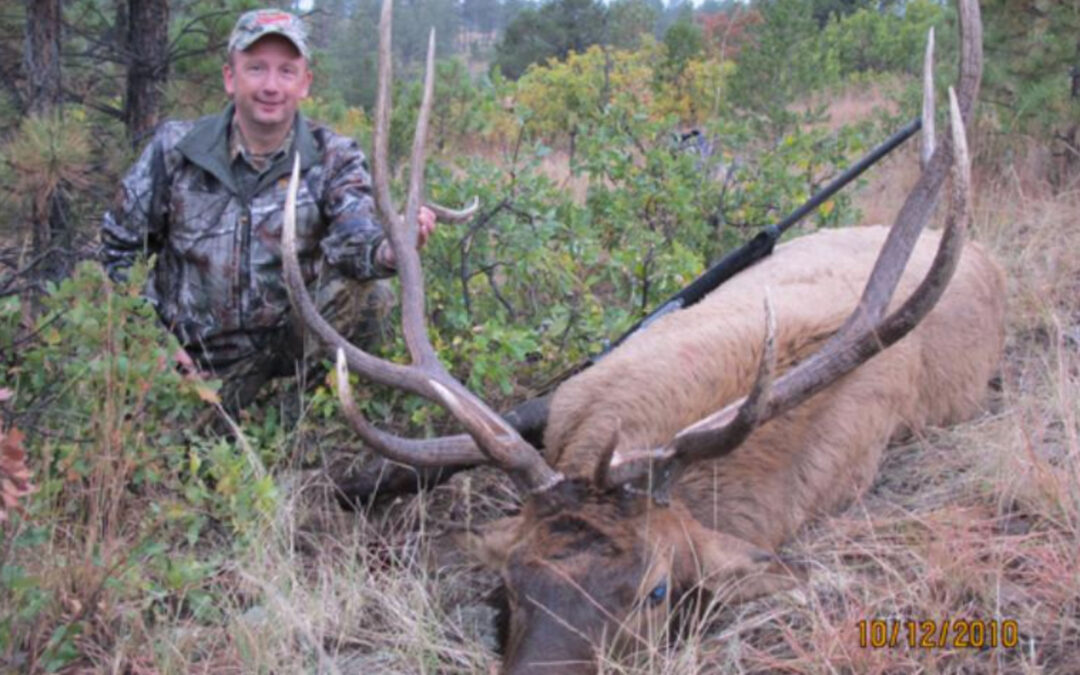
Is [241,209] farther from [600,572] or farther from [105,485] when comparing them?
[600,572]

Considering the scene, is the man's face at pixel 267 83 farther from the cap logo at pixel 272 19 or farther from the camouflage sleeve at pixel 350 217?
the camouflage sleeve at pixel 350 217

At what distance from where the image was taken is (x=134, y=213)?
4730 millimetres

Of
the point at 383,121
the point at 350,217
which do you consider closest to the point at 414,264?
the point at 383,121

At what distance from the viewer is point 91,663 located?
312cm

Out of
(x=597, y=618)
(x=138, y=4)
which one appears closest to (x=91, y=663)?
(x=597, y=618)

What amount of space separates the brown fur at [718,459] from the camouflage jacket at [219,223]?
4.74 feet

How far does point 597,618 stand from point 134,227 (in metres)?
2.80

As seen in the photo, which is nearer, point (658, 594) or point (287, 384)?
point (658, 594)

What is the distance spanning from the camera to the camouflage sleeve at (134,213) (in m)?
4.73

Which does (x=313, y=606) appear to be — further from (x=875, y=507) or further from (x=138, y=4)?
(x=138, y=4)

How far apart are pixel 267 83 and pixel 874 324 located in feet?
8.84
